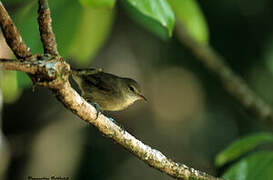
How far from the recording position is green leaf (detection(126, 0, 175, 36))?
2.18m

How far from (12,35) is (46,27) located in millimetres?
177

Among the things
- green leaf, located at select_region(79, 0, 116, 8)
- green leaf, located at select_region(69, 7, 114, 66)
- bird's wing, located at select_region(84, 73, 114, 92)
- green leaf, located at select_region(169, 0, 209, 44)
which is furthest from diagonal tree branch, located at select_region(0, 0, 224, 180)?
bird's wing, located at select_region(84, 73, 114, 92)

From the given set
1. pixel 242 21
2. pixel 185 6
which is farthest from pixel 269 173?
pixel 242 21

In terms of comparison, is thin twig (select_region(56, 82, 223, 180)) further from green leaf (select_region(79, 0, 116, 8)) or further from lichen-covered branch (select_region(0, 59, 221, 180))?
green leaf (select_region(79, 0, 116, 8))

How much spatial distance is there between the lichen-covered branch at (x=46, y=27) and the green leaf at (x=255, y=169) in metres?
1.78

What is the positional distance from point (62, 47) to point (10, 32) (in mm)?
1480

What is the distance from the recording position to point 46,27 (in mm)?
2096

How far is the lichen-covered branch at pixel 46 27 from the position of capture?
2.06 metres

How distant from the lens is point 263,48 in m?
6.75

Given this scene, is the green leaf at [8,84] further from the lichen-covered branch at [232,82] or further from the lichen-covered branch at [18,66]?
the lichen-covered branch at [18,66]

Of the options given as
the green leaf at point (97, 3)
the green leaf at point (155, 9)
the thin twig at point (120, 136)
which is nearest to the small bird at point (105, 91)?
the thin twig at point (120, 136)

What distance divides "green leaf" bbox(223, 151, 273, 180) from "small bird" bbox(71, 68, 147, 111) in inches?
64.3

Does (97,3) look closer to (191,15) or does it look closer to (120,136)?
(120,136)

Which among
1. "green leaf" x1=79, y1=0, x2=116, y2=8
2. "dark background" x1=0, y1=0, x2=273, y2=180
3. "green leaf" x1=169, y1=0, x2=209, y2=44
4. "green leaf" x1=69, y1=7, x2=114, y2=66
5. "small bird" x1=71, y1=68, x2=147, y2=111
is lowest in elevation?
"dark background" x1=0, y1=0, x2=273, y2=180
